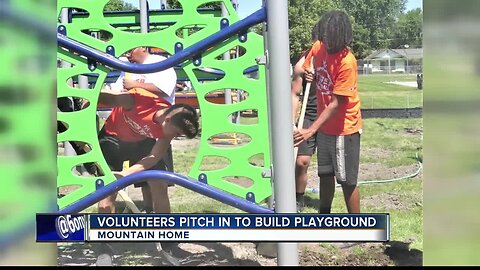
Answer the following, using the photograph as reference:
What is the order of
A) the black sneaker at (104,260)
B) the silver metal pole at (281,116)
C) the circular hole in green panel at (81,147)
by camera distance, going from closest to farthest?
the silver metal pole at (281,116), the circular hole in green panel at (81,147), the black sneaker at (104,260)

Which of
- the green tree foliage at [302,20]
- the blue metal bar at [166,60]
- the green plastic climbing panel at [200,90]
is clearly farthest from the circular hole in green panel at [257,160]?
the blue metal bar at [166,60]

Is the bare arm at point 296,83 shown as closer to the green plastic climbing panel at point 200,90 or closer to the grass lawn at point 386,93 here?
the green plastic climbing panel at point 200,90

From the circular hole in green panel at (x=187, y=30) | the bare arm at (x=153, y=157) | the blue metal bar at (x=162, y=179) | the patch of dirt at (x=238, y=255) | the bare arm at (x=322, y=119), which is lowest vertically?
the patch of dirt at (x=238, y=255)

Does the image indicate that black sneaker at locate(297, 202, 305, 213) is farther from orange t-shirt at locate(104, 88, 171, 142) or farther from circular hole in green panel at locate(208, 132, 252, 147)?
orange t-shirt at locate(104, 88, 171, 142)

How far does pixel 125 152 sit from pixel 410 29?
158 cm

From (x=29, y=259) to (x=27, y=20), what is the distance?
124 centimetres

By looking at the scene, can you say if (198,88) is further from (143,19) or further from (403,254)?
(403,254)

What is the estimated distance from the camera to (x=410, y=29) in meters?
2.86

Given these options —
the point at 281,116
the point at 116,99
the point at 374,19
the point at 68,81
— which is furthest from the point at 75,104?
the point at 374,19

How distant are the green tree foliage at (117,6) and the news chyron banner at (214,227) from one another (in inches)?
43.5

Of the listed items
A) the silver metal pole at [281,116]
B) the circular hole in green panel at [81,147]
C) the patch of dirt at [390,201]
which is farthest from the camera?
the circular hole in green panel at [81,147]

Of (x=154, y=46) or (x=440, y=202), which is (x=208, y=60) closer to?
(x=154, y=46)

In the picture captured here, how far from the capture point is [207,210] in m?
3.12

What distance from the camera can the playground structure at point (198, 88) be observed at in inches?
116
